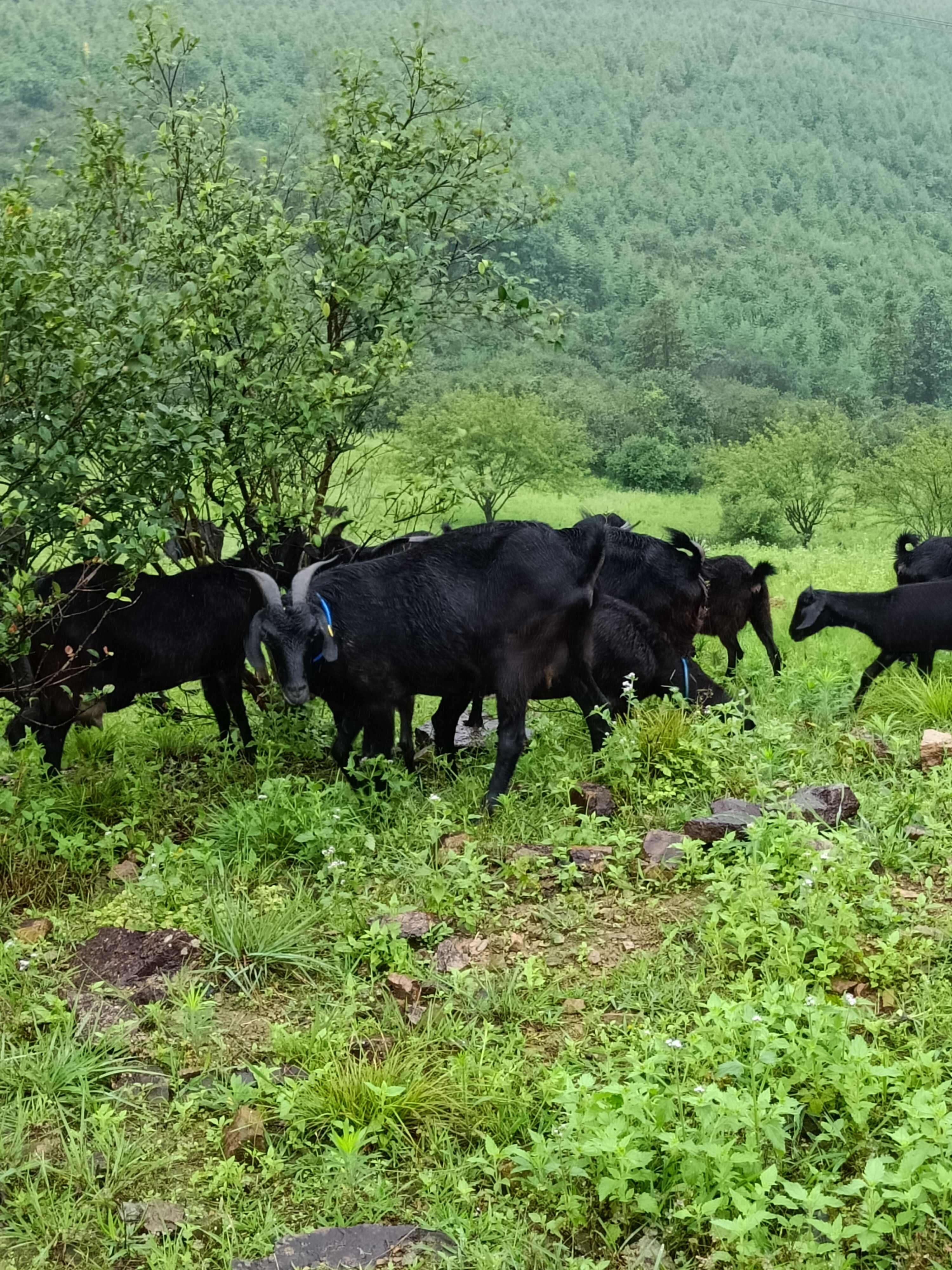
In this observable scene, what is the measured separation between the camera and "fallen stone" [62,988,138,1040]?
4.52m

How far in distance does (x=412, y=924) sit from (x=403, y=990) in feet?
1.56

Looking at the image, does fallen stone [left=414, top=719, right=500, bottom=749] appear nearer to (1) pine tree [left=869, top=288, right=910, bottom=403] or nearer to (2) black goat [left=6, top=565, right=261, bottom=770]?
(2) black goat [left=6, top=565, right=261, bottom=770]

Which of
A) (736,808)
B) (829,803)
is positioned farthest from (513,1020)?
(829,803)

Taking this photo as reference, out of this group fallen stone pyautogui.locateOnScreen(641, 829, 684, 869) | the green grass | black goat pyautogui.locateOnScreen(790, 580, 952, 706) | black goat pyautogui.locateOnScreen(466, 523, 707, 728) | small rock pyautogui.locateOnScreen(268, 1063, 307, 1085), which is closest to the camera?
the green grass

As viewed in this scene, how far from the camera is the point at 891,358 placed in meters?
58.2

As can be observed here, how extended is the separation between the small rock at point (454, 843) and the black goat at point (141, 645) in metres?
2.31

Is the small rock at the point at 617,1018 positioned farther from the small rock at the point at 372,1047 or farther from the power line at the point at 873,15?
the power line at the point at 873,15

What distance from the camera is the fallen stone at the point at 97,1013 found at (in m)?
4.52

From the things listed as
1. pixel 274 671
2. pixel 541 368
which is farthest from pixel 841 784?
pixel 541 368

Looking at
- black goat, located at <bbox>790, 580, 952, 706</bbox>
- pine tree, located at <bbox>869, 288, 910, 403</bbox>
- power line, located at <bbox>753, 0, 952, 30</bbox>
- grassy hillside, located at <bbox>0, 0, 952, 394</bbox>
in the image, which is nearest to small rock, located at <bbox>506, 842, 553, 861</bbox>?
black goat, located at <bbox>790, 580, 952, 706</bbox>

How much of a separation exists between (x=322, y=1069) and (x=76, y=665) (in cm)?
404

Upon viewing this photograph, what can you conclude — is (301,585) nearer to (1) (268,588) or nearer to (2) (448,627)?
(1) (268,588)

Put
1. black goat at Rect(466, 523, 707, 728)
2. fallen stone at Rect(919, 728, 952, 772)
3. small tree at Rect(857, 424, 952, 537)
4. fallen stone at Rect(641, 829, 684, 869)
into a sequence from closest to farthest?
fallen stone at Rect(641, 829, 684, 869)
fallen stone at Rect(919, 728, 952, 772)
black goat at Rect(466, 523, 707, 728)
small tree at Rect(857, 424, 952, 537)

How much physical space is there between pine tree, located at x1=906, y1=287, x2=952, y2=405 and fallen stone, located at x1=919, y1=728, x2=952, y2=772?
55.4m
